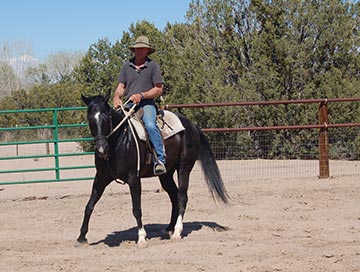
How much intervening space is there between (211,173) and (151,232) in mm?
1039

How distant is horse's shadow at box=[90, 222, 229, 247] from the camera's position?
6.71 metres

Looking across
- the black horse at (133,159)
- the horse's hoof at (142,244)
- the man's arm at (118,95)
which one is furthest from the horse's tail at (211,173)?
the horse's hoof at (142,244)

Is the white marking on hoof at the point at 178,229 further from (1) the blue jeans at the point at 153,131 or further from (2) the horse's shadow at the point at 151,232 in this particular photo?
(1) the blue jeans at the point at 153,131

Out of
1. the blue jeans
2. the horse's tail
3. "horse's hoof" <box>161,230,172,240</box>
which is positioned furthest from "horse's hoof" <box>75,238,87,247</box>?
the horse's tail

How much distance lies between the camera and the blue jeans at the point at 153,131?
6.53 m

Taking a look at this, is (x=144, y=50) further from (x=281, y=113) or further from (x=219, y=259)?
(x=281, y=113)

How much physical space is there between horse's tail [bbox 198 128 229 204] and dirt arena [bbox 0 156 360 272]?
1.30 feet

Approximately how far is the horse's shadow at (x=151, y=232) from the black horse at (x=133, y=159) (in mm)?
180

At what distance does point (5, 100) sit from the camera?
3516 centimetres

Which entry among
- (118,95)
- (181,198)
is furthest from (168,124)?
(181,198)

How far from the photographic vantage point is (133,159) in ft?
21.0

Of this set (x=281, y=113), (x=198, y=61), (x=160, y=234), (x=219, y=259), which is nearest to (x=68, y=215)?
(x=160, y=234)

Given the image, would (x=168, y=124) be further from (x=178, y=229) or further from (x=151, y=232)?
(x=151, y=232)

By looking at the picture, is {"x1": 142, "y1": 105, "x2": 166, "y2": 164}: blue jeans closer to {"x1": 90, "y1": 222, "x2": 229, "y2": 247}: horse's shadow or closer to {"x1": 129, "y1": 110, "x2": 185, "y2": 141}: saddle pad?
{"x1": 129, "y1": 110, "x2": 185, "y2": 141}: saddle pad
